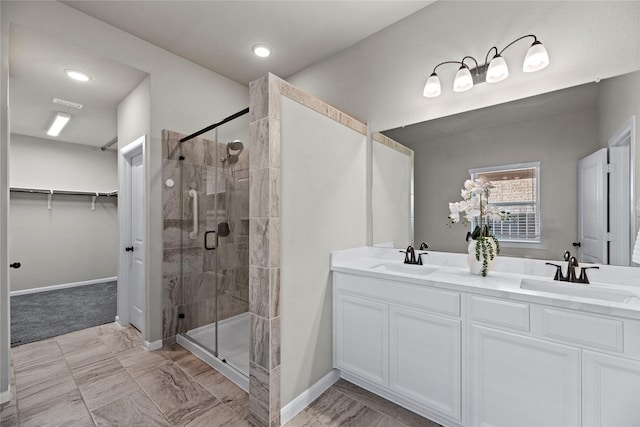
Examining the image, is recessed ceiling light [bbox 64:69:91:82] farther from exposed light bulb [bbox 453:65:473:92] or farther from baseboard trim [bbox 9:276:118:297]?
baseboard trim [bbox 9:276:118:297]

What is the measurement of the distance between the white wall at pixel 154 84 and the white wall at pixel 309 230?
5.70ft

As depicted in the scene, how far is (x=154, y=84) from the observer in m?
2.78

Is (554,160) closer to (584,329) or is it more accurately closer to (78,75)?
(584,329)

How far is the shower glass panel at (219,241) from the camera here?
8.48 feet

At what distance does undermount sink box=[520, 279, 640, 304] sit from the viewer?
1.40 meters

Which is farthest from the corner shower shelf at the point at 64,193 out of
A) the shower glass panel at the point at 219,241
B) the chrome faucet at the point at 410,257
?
the chrome faucet at the point at 410,257

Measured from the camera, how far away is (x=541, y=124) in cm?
179

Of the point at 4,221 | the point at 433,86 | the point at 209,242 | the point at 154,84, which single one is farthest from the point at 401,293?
the point at 154,84

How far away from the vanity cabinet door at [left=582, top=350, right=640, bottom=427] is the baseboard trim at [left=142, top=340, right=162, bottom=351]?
3.21 metres

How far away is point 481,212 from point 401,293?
0.81m

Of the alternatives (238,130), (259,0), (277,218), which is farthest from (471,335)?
(259,0)

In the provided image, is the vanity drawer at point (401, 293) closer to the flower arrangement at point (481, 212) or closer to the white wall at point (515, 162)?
the flower arrangement at point (481, 212)

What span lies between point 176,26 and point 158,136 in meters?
1.03

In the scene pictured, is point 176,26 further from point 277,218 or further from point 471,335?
point 471,335
